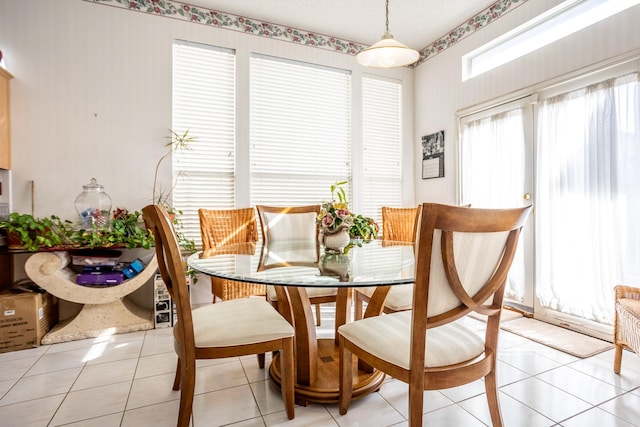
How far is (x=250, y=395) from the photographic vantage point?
1715 millimetres

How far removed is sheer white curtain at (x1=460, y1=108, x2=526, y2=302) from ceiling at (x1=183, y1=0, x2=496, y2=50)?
111cm

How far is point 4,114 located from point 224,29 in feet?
6.72

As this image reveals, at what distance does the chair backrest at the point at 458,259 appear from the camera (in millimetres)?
991

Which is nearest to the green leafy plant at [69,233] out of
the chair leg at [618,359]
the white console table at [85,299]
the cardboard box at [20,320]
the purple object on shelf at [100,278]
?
the white console table at [85,299]

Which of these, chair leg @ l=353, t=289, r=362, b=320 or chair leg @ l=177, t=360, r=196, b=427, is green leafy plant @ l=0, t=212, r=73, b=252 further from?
chair leg @ l=353, t=289, r=362, b=320

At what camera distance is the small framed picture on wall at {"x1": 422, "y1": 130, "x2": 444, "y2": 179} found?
3.86 meters

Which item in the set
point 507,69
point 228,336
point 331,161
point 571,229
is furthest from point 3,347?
point 507,69

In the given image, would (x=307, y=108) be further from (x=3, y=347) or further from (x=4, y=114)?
(x=3, y=347)

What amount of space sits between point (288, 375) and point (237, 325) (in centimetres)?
32

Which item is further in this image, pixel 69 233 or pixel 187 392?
pixel 69 233

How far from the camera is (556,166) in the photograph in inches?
106

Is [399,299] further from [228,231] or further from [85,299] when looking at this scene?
[85,299]

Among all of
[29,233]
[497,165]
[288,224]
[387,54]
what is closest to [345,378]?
[288,224]

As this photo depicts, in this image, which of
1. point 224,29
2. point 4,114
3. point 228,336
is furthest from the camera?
point 224,29
